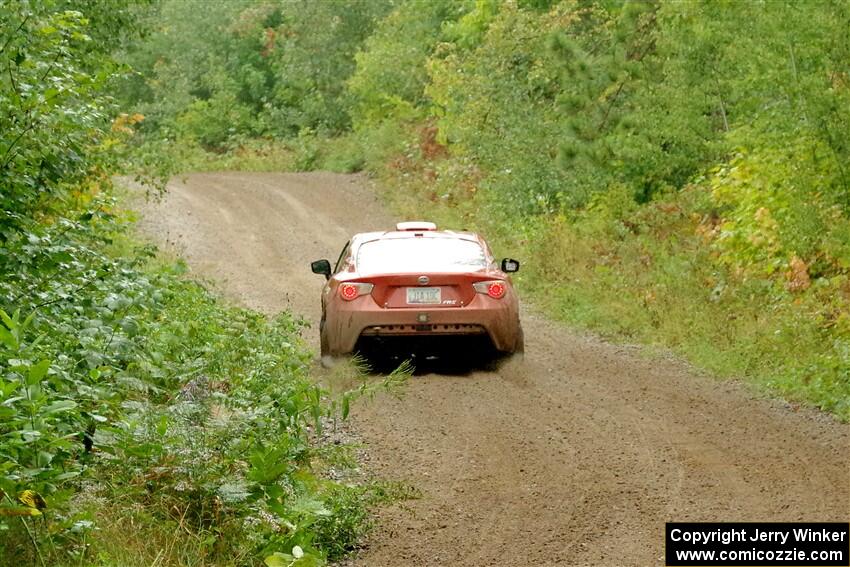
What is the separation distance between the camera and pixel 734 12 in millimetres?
19797

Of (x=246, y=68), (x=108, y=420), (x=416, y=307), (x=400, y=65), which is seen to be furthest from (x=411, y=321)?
(x=246, y=68)

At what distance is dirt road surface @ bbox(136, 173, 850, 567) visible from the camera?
26.2 feet

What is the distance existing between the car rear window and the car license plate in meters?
Result: 0.21

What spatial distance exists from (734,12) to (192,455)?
14.6 metres

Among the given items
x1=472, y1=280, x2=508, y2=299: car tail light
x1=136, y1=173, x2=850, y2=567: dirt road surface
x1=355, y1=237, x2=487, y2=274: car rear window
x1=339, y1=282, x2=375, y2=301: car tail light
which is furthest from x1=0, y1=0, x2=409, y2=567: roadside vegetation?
x1=472, y1=280, x2=508, y2=299: car tail light

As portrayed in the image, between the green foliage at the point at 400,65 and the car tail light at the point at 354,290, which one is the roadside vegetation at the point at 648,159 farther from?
the car tail light at the point at 354,290

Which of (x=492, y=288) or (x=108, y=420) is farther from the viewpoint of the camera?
(x=492, y=288)

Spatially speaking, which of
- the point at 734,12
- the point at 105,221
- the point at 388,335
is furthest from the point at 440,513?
A: the point at 734,12

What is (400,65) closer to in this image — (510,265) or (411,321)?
(510,265)

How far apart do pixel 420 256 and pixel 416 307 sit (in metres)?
0.77

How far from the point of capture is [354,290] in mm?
13398

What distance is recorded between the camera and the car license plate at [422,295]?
13.3 m

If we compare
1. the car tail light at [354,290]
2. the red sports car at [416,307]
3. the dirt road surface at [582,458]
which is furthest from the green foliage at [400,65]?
the car tail light at [354,290]

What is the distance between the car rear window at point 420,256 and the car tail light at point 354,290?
0.19 m
